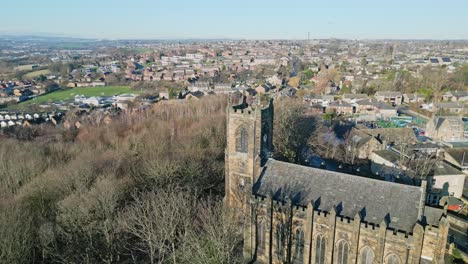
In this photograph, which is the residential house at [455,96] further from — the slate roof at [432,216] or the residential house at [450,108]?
the slate roof at [432,216]

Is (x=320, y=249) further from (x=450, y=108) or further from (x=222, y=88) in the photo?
(x=222, y=88)

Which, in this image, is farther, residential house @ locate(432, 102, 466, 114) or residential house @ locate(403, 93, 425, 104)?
residential house @ locate(403, 93, 425, 104)

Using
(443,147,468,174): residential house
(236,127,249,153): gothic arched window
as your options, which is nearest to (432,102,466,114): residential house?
(443,147,468,174): residential house

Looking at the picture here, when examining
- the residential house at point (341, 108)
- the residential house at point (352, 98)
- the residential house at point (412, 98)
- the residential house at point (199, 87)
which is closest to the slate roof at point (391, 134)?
the residential house at point (341, 108)

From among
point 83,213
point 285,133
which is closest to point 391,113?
point 285,133

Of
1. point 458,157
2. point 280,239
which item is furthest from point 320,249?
point 458,157

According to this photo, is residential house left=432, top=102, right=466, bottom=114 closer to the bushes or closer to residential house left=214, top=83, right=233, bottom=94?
the bushes

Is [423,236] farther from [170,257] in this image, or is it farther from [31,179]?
[31,179]

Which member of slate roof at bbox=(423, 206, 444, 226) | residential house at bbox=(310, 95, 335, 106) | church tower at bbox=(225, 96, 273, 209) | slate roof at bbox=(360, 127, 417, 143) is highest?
church tower at bbox=(225, 96, 273, 209)
